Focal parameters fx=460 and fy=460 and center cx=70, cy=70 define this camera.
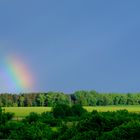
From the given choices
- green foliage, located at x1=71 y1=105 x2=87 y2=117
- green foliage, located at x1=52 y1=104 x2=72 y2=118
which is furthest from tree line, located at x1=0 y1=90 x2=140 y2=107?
green foliage, located at x1=52 y1=104 x2=72 y2=118

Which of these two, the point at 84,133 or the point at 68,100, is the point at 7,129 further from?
the point at 68,100

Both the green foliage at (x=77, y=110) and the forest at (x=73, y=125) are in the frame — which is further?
the green foliage at (x=77, y=110)

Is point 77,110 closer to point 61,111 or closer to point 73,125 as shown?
point 61,111

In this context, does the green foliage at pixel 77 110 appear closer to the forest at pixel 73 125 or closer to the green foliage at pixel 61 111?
the forest at pixel 73 125

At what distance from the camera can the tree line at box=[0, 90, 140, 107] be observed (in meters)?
156

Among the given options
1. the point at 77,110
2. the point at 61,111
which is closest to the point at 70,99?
the point at 77,110

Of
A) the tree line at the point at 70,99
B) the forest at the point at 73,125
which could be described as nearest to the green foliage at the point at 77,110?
the forest at the point at 73,125

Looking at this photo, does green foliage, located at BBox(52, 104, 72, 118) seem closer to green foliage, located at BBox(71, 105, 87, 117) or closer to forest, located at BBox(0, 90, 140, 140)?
forest, located at BBox(0, 90, 140, 140)

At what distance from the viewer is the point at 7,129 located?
89.9ft

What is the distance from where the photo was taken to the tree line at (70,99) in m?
156

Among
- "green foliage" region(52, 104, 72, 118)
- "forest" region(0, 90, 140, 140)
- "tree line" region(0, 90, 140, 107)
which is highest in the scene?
"tree line" region(0, 90, 140, 107)

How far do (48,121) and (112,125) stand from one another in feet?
74.9

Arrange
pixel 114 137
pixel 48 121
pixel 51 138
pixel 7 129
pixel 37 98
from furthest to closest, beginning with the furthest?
1. pixel 37 98
2. pixel 48 121
3. pixel 7 129
4. pixel 51 138
5. pixel 114 137

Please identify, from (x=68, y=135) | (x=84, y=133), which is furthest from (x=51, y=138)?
(x=84, y=133)
